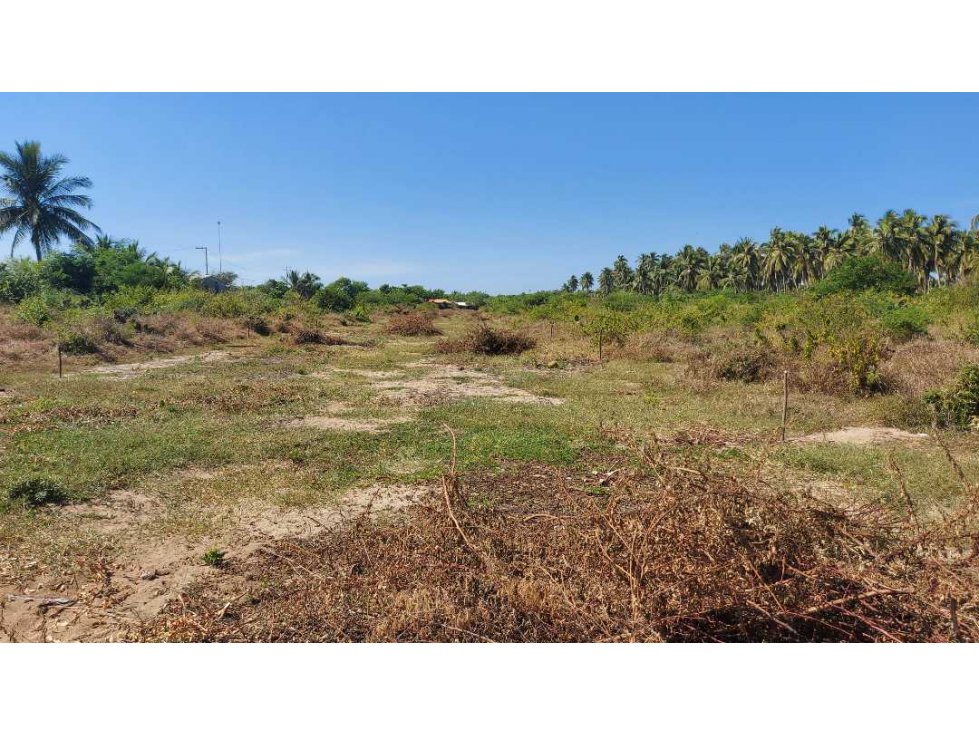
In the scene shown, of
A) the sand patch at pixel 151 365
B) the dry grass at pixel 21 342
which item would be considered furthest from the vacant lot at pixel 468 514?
the dry grass at pixel 21 342

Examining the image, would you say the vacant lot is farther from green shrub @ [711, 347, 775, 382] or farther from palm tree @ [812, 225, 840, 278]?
palm tree @ [812, 225, 840, 278]

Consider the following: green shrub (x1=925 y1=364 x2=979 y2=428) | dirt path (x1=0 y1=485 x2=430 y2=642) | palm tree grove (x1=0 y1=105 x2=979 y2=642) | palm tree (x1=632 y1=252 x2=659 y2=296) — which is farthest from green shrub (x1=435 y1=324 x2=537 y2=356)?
palm tree (x1=632 y1=252 x2=659 y2=296)

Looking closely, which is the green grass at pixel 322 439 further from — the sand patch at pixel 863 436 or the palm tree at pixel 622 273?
the palm tree at pixel 622 273

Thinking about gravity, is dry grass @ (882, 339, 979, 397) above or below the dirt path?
above

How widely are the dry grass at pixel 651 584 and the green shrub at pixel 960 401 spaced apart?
256 inches

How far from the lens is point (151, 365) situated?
1675 centimetres

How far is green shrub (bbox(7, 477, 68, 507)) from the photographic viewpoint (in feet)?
18.4

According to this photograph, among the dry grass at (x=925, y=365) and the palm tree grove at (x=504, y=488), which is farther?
the dry grass at (x=925, y=365)

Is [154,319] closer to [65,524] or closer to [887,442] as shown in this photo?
[65,524]

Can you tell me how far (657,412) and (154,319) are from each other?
19.6m

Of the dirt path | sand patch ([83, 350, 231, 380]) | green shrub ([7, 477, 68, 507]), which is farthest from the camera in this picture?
sand patch ([83, 350, 231, 380])

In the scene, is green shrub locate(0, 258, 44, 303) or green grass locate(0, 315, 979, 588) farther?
green shrub locate(0, 258, 44, 303)

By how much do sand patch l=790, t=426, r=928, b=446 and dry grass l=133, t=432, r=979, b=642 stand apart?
529 centimetres

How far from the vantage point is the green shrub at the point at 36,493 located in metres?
5.62
